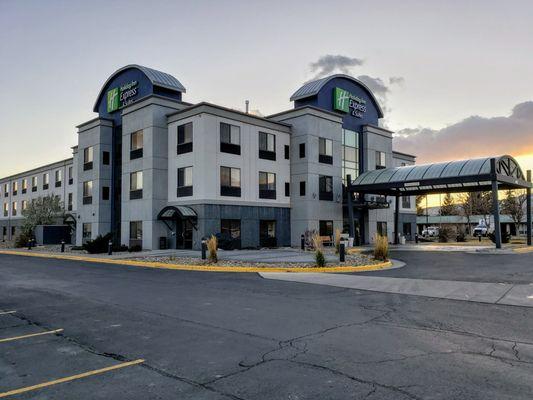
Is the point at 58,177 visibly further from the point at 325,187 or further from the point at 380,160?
the point at 380,160

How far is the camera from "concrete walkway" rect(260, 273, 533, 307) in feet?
35.9

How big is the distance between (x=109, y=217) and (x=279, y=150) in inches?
649

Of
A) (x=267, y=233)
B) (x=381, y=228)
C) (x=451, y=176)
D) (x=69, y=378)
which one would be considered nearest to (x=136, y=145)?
(x=267, y=233)

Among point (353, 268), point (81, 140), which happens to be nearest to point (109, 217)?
point (81, 140)

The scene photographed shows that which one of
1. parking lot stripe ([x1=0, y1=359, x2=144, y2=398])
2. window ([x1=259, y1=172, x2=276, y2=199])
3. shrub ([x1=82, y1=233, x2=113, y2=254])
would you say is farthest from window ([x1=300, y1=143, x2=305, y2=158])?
parking lot stripe ([x1=0, y1=359, x2=144, y2=398])

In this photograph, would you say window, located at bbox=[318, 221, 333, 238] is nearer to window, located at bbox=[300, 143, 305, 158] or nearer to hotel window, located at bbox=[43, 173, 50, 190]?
window, located at bbox=[300, 143, 305, 158]

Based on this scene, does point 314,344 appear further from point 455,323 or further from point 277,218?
point 277,218

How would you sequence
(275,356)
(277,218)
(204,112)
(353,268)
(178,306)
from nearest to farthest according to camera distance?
(275,356), (178,306), (353,268), (204,112), (277,218)

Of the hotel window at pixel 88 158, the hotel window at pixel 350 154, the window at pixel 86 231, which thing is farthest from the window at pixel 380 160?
the window at pixel 86 231

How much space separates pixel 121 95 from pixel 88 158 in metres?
6.83

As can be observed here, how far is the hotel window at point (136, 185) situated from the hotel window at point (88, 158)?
23.0ft

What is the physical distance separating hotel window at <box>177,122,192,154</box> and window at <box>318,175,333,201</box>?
11577 millimetres

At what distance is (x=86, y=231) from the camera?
133 ft

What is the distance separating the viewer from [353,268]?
1798 centimetres
